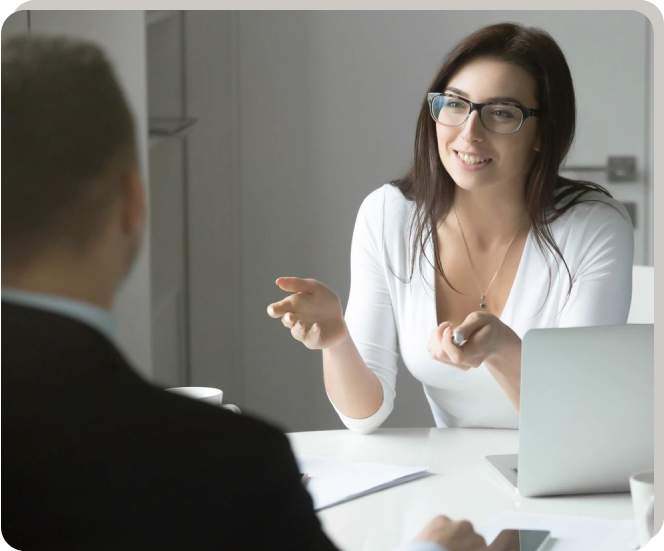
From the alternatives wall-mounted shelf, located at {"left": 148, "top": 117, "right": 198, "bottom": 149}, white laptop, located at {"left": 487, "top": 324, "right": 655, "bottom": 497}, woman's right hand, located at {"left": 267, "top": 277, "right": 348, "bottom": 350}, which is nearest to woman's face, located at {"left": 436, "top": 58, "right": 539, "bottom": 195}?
woman's right hand, located at {"left": 267, "top": 277, "right": 348, "bottom": 350}

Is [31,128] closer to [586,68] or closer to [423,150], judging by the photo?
[423,150]

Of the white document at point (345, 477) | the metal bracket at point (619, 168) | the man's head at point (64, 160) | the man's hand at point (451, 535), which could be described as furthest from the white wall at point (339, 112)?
the man's head at point (64, 160)

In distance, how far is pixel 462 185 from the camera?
1.36 m

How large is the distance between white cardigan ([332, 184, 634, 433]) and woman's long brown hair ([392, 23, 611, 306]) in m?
0.02

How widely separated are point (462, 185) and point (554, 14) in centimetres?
125

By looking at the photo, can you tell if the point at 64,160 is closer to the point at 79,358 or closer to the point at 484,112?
the point at 79,358

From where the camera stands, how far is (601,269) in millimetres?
1309

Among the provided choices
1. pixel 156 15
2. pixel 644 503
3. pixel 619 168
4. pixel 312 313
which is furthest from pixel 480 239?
pixel 619 168

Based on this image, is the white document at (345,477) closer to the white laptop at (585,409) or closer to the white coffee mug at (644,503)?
the white laptop at (585,409)

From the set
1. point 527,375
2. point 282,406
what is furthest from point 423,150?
point 282,406

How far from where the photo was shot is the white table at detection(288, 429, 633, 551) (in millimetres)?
903

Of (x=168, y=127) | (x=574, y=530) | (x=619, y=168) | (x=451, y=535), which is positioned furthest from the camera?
(x=619, y=168)

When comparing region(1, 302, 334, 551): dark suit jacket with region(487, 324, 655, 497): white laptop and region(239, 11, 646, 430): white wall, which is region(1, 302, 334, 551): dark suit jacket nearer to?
region(487, 324, 655, 497): white laptop

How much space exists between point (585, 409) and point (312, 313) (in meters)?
0.39
